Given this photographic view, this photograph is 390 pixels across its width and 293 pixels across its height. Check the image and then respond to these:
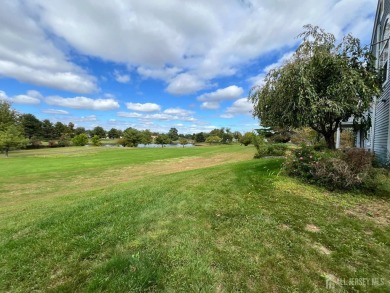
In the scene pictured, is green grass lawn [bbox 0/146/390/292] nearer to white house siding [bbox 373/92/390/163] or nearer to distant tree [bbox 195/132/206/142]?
white house siding [bbox 373/92/390/163]

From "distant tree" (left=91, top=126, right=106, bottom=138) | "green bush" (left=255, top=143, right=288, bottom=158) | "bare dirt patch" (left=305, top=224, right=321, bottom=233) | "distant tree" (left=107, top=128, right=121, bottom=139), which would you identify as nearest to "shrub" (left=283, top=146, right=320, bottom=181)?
"bare dirt patch" (left=305, top=224, right=321, bottom=233)

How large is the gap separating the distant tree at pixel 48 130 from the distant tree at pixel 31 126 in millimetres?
2176

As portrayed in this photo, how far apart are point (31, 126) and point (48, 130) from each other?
19.3ft

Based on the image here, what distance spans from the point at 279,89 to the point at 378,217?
5106 millimetres

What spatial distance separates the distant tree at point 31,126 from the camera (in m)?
→ 66.2

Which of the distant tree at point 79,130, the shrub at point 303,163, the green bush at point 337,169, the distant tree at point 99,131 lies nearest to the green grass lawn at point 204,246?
the green bush at point 337,169

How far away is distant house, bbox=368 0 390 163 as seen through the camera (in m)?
9.91

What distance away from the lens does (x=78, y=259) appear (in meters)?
3.02

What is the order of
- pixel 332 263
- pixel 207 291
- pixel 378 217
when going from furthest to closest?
1. pixel 378 217
2. pixel 332 263
3. pixel 207 291

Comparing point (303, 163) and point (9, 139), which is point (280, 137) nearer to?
point (303, 163)

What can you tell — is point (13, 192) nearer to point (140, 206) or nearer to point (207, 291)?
point (140, 206)

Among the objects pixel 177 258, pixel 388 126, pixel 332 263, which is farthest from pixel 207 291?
pixel 388 126

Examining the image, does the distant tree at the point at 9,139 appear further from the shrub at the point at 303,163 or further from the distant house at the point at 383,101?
the distant house at the point at 383,101

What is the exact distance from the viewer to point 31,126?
222 ft
